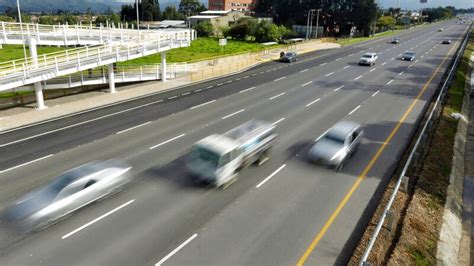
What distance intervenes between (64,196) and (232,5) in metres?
156

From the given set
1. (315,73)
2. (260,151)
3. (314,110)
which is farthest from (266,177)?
(315,73)

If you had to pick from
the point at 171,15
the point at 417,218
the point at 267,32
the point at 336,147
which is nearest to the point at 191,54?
the point at 267,32

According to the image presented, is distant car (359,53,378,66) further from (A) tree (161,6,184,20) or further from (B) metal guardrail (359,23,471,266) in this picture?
(A) tree (161,6,184,20)

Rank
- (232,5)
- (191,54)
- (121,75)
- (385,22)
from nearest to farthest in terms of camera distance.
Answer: (121,75)
(191,54)
(385,22)
(232,5)

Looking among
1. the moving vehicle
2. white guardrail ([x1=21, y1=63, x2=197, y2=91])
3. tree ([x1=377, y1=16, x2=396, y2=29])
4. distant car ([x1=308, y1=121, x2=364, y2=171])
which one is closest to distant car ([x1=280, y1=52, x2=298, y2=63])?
white guardrail ([x1=21, y1=63, x2=197, y2=91])

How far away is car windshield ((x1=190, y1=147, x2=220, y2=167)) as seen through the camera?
14.9m

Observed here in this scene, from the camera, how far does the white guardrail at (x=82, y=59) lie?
2498 cm

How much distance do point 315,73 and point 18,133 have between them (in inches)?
1289

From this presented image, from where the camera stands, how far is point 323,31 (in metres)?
110

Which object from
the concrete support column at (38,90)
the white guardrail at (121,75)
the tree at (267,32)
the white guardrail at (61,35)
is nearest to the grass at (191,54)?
the white guardrail at (121,75)

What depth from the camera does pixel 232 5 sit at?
15788cm

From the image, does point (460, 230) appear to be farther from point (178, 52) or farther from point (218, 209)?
point (178, 52)

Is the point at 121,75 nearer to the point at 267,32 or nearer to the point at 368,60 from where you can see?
the point at 368,60

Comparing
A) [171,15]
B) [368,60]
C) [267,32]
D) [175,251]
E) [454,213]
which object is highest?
[171,15]
